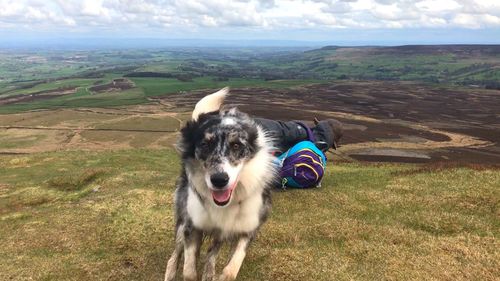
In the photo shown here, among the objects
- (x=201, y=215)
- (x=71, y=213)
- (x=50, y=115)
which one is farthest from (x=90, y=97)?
(x=201, y=215)

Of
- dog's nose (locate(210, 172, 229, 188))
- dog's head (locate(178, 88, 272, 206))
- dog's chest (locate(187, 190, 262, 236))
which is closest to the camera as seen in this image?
dog's nose (locate(210, 172, 229, 188))

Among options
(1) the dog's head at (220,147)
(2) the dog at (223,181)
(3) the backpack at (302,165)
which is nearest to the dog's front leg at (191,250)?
(2) the dog at (223,181)

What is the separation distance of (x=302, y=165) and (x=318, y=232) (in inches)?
201

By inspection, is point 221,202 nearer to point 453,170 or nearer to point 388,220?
point 388,220

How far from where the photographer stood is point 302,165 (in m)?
18.4

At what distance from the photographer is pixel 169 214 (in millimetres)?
16156

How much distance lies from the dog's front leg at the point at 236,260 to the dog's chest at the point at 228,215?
299 mm

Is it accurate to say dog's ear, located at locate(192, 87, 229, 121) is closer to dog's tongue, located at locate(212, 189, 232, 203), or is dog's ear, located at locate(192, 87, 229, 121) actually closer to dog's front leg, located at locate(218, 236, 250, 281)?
dog's tongue, located at locate(212, 189, 232, 203)

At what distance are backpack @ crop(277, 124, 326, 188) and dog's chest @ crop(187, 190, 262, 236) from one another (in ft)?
28.4

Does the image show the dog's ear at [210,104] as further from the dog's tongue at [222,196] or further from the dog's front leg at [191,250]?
the dog's front leg at [191,250]

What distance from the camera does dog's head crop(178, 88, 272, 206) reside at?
7.65 m

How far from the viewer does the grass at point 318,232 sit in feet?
36.2

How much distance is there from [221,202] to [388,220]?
868 cm

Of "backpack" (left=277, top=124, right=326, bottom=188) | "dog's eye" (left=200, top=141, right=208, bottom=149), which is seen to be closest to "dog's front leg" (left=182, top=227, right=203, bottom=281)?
"dog's eye" (left=200, top=141, right=208, bottom=149)
